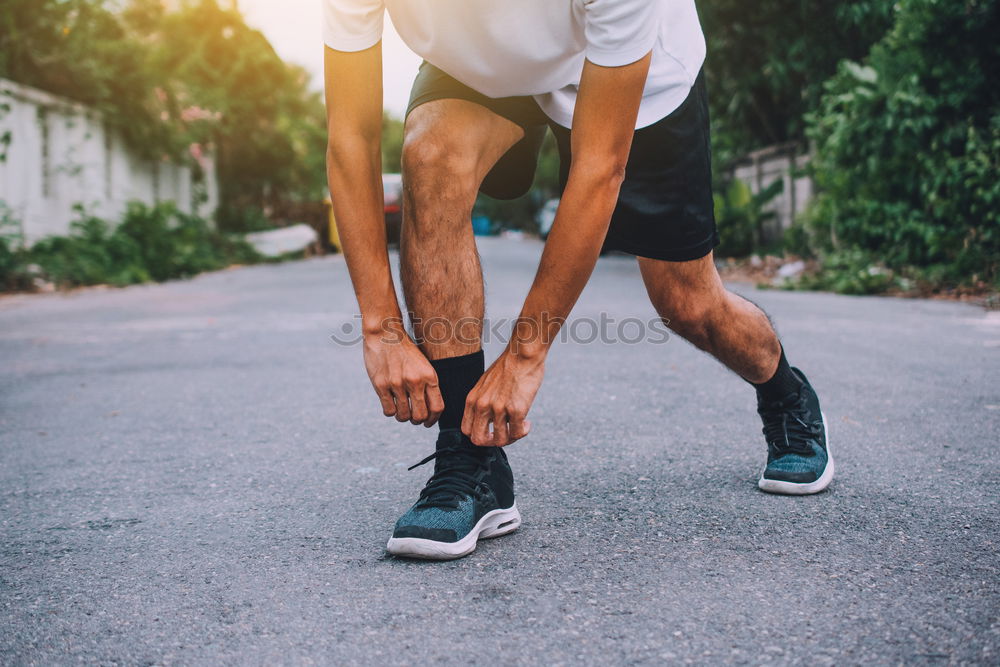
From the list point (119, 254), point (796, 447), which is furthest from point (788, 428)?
point (119, 254)

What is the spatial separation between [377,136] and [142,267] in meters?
11.0

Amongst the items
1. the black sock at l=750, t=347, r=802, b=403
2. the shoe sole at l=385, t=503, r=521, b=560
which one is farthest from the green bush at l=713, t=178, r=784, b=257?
the shoe sole at l=385, t=503, r=521, b=560

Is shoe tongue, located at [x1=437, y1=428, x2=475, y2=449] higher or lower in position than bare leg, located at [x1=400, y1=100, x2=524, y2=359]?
Answer: lower

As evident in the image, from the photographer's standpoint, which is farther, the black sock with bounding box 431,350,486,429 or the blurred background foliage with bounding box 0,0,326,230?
the blurred background foliage with bounding box 0,0,326,230

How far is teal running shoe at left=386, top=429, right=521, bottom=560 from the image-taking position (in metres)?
1.83

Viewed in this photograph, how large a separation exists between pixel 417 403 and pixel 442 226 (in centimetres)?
38

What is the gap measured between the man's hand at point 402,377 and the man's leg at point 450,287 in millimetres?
117

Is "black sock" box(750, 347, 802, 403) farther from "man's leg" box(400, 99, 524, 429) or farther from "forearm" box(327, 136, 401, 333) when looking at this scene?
"forearm" box(327, 136, 401, 333)

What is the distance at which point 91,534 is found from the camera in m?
2.06

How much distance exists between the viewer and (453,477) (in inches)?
76.7

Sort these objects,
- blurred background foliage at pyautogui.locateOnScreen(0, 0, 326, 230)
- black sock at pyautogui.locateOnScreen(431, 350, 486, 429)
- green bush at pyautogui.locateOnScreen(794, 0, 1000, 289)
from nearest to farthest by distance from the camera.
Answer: black sock at pyautogui.locateOnScreen(431, 350, 486, 429) → green bush at pyautogui.locateOnScreen(794, 0, 1000, 289) → blurred background foliage at pyautogui.locateOnScreen(0, 0, 326, 230)

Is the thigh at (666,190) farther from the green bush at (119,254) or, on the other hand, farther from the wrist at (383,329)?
the green bush at (119,254)

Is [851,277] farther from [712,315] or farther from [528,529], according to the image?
[528,529]

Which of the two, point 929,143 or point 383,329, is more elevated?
point 929,143
